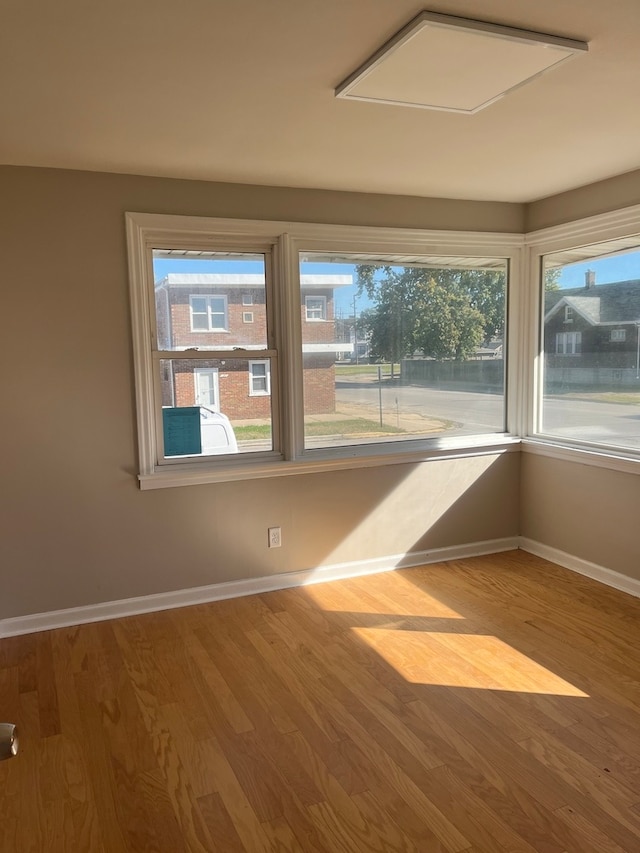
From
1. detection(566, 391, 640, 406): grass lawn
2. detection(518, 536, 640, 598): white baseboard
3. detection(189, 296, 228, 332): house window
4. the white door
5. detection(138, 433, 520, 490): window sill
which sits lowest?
detection(518, 536, 640, 598): white baseboard

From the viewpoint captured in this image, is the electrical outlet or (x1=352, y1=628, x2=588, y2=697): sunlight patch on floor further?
the electrical outlet

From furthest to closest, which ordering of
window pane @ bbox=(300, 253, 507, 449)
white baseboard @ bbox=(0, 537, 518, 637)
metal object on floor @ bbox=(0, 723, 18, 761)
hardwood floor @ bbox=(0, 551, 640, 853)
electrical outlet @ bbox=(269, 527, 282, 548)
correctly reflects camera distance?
window pane @ bbox=(300, 253, 507, 449) → electrical outlet @ bbox=(269, 527, 282, 548) → white baseboard @ bbox=(0, 537, 518, 637) → hardwood floor @ bbox=(0, 551, 640, 853) → metal object on floor @ bbox=(0, 723, 18, 761)

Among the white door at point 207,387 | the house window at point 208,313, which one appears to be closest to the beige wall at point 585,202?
the house window at point 208,313

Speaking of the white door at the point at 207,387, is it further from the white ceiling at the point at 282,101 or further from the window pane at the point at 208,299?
the white ceiling at the point at 282,101

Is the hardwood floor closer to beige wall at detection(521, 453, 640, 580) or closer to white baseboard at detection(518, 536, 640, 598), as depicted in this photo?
white baseboard at detection(518, 536, 640, 598)

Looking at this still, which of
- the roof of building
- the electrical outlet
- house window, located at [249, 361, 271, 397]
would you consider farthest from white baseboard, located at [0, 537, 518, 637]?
the roof of building

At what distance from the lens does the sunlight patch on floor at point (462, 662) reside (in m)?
2.82

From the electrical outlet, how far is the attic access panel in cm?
238

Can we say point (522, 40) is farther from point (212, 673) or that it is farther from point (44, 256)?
point (212, 673)

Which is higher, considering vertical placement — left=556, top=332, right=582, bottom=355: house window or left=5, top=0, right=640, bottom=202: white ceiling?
left=5, top=0, right=640, bottom=202: white ceiling

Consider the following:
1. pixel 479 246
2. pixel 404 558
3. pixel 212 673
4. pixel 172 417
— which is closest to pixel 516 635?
pixel 404 558

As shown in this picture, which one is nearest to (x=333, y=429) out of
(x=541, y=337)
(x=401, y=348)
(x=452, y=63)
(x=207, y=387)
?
(x=401, y=348)

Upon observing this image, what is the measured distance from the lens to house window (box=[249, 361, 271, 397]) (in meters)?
3.85

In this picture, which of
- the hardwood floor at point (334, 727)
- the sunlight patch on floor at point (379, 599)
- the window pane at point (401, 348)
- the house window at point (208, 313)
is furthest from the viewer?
the window pane at point (401, 348)
